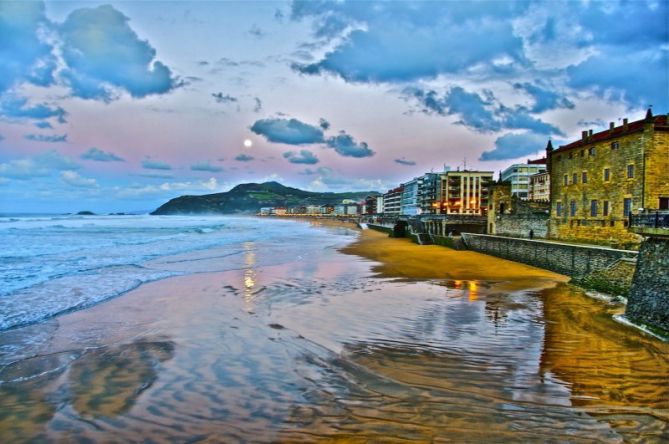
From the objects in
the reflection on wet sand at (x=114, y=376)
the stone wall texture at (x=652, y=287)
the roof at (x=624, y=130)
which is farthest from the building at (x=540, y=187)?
the reflection on wet sand at (x=114, y=376)

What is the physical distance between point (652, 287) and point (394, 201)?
566 ft

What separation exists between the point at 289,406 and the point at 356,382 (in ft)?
5.33

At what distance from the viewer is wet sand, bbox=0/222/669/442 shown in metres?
6.57

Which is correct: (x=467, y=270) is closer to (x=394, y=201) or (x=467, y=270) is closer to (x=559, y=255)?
(x=559, y=255)

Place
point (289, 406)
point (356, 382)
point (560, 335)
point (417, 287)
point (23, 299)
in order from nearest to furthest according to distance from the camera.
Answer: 1. point (289, 406)
2. point (356, 382)
3. point (560, 335)
4. point (23, 299)
5. point (417, 287)

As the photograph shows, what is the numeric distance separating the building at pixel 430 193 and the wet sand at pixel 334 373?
110 meters

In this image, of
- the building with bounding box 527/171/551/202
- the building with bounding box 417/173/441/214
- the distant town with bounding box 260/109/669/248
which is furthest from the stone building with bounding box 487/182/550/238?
the building with bounding box 417/173/441/214

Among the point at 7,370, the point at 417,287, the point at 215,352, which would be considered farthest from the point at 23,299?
the point at 417,287

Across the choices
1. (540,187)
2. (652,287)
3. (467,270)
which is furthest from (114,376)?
(540,187)

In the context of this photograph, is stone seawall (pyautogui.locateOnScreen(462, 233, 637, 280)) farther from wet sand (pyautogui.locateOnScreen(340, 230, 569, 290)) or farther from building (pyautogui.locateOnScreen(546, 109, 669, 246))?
building (pyautogui.locateOnScreen(546, 109, 669, 246))

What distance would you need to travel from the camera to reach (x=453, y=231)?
50562mm

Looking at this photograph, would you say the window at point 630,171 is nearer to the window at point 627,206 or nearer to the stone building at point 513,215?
the window at point 627,206

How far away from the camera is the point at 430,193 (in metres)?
129

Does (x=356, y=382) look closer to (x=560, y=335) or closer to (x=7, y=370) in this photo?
(x=560, y=335)
